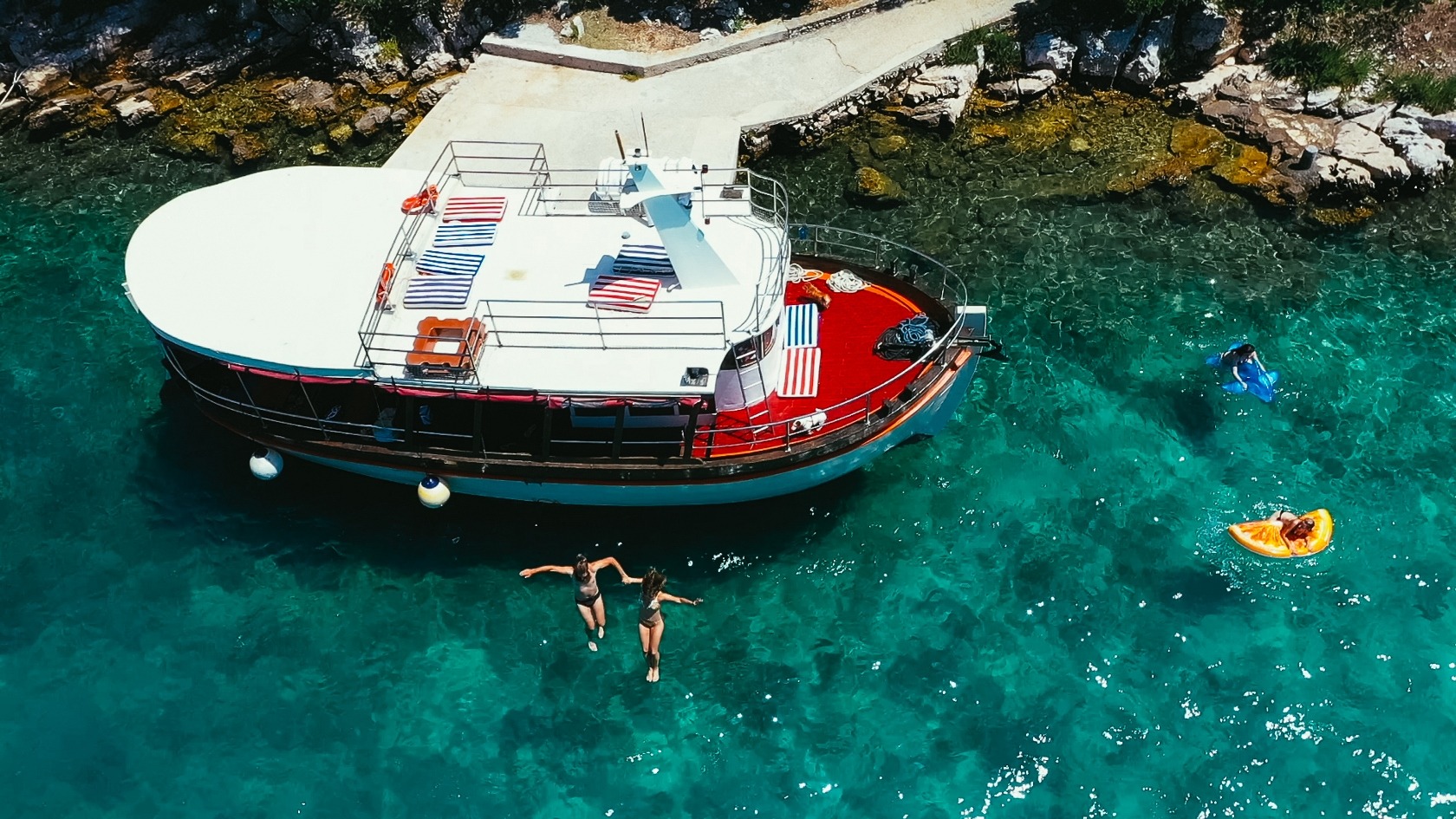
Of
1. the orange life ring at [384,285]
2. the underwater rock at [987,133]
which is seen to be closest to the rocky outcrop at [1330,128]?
the underwater rock at [987,133]

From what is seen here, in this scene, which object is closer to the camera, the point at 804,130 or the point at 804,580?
the point at 804,580

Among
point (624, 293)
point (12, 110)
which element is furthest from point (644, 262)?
point (12, 110)

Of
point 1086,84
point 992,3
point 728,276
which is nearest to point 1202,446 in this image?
point 728,276

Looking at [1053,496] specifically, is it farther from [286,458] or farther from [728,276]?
[286,458]

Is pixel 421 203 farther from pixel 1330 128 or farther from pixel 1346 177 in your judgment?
pixel 1330 128

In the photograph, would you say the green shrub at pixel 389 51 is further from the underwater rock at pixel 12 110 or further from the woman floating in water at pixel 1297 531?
the woman floating in water at pixel 1297 531

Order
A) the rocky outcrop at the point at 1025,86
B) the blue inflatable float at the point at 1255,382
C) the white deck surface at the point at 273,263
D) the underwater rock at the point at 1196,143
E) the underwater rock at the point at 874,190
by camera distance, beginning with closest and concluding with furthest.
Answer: the white deck surface at the point at 273,263 < the blue inflatable float at the point at 1255,382 < the underwater rock at the point at 874,190 < the underwater rock at the point at 1196,143 < the rocky outcrop at the point at 1025,86
